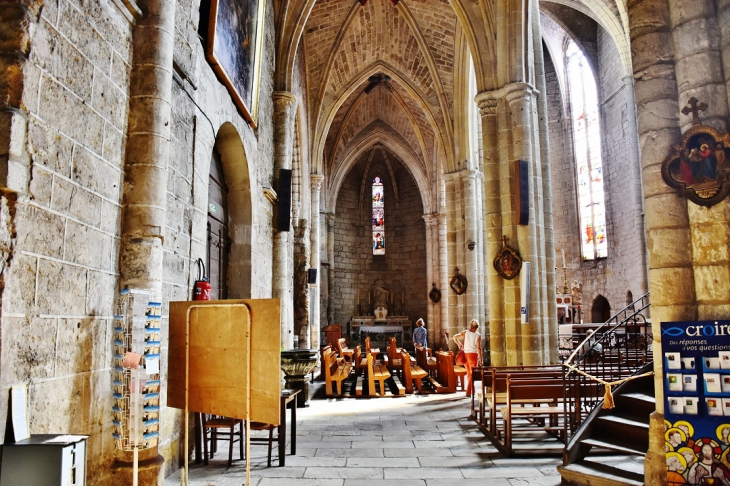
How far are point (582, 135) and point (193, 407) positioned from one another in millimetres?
19546

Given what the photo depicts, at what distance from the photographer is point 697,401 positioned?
3832 millimetres

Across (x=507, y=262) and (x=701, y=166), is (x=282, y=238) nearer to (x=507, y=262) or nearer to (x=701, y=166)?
(x=507, y=262)

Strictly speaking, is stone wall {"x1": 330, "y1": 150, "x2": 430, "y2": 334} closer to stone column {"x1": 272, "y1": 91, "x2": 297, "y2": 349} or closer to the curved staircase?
stone column {"x1": 272, "y1": 91, "x2": 297, "y2": 349}

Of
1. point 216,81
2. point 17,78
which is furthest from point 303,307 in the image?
point 17,78

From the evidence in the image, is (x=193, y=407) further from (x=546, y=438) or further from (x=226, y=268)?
(x=226, y=268)

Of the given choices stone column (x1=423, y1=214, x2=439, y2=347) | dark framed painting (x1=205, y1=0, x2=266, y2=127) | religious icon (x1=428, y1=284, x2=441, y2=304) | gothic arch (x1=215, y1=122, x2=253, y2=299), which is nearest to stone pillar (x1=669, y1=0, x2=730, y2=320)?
dark framed painting (x1=205, y1=0, x2=266, y2=127)

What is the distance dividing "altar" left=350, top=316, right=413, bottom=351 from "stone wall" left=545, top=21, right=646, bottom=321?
721 centimetres

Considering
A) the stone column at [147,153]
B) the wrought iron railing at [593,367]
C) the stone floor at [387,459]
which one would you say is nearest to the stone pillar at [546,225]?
the wrought iron railing at [593,367]

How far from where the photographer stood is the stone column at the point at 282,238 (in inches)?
420

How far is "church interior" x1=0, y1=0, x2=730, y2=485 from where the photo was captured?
327 centimetres

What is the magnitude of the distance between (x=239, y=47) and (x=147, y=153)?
13.8 feet

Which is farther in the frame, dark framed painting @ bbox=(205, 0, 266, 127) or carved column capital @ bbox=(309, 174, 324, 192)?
carved column capital @ bbox=(309, 174, 324, 192)

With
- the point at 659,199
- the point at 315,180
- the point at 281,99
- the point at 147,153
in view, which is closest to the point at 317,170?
the point at 315,180

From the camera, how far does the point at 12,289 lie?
286 centimetres
